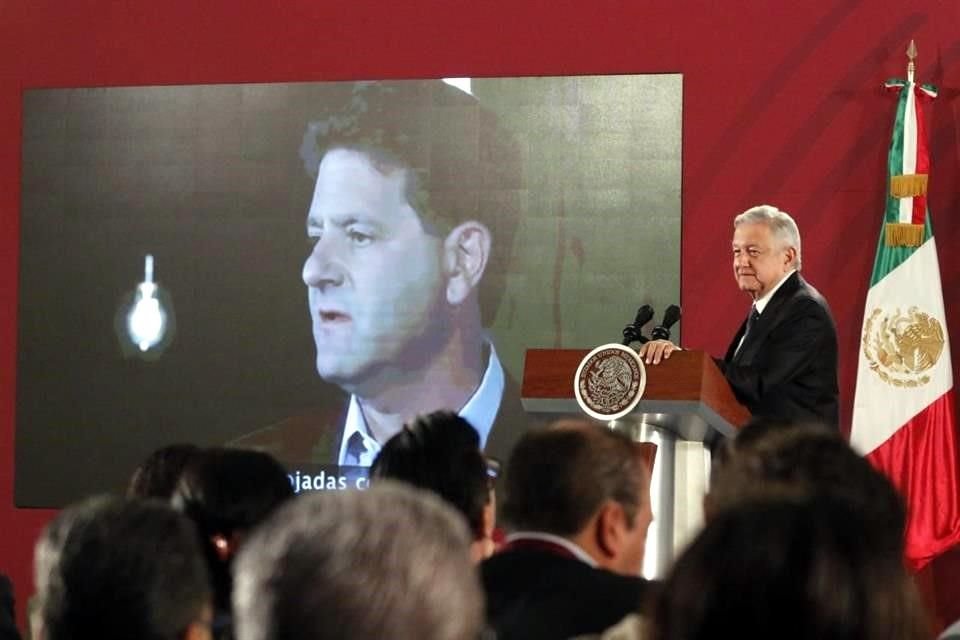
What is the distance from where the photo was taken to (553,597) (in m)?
2.08

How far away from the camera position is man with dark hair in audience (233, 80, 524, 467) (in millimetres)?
6516

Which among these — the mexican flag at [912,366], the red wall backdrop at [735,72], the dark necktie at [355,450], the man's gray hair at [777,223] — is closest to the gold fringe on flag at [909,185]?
the mexican flag at [912,366]

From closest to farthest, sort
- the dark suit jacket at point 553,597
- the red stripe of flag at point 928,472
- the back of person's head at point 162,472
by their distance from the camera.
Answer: the dark suit jacket at point 553,597 < the back of person's head at point 162,472 < the red stripe of flag at point 928,472

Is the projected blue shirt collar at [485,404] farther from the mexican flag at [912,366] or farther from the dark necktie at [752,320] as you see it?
the dark necktie at [752,320]

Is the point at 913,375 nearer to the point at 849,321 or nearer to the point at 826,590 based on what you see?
the point at 849,321

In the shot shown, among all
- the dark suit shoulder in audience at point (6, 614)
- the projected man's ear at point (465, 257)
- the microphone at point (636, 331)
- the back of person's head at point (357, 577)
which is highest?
the projected man's ear at point (465, 257)

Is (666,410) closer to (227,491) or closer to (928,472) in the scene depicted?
(227,491)

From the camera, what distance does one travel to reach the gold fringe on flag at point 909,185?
5867 millimetres

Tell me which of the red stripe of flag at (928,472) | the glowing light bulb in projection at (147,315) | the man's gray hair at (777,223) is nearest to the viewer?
the man's gray hair at (777,223)

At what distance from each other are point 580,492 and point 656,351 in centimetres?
166

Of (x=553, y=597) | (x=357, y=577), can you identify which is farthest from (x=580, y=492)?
(x=357, y=577)

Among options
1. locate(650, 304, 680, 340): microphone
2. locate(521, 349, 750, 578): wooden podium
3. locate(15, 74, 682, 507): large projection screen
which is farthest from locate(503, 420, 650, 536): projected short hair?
locate(15, 74, 682, 507): large projection screen

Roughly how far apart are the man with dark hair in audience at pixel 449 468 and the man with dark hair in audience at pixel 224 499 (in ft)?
0.78

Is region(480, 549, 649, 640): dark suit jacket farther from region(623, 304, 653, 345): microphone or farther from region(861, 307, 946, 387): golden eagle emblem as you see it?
region(861, 307, 946, 387): golden eagle emblem
